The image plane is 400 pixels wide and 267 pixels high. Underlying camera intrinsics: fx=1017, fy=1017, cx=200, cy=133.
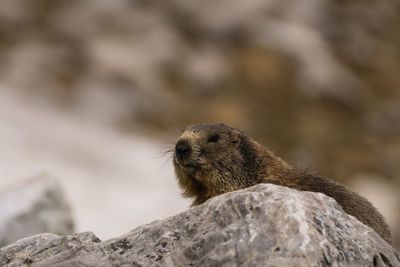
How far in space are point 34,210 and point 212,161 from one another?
2758mm

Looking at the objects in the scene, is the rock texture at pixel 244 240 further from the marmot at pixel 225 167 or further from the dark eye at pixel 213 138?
the dark eye at pixel 213 138

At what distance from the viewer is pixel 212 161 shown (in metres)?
12.5

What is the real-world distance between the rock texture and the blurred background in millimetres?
17770

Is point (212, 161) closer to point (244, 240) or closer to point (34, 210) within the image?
point (34, 210)

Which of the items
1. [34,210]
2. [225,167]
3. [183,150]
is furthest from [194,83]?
[183,150]

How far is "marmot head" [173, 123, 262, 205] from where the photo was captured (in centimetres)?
1227

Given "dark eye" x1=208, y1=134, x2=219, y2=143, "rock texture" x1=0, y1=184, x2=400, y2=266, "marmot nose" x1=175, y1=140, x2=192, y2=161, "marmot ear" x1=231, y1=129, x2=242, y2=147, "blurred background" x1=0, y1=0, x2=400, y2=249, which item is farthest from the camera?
"blurred background" x1=0, y1=0, x2=400, y2=249

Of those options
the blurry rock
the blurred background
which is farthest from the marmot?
the blurred background

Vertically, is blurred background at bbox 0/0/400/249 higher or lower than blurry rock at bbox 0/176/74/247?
higher

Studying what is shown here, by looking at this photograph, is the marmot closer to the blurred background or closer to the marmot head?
the marmot head

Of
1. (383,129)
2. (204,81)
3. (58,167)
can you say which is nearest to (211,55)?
(204,81)

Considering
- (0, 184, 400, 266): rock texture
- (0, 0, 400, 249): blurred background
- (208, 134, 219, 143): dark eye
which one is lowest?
(0, 184, 400, 266): rock texture

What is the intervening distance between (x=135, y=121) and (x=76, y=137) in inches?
96.2

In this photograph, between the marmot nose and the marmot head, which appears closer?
the marmot nose
